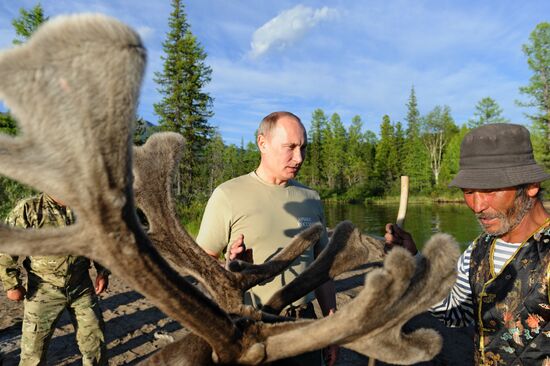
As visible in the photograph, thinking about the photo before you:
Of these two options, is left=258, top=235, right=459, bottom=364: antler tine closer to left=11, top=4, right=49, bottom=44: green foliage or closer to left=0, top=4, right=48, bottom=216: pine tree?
left=0, top=4, right=48, bottom=216: pine tree

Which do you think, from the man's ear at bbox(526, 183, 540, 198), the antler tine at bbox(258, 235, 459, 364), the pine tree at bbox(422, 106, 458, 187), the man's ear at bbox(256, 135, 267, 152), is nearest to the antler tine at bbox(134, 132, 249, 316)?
the antler tine at bbox(258, 235, 459, 364)

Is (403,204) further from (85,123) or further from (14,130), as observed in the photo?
(14,130)

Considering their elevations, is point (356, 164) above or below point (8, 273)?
above

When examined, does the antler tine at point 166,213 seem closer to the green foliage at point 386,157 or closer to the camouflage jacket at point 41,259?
the camouflage jacket at point 41,259

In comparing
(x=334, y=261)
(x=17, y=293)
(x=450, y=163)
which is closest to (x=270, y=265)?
(x=334, y=261)

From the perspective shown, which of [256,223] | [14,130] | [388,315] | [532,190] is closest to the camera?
[388,315]

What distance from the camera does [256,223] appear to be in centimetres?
252

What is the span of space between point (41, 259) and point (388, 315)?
11.1 feet

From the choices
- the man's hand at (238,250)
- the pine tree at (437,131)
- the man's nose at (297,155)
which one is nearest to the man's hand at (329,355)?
the man's hand at (238,250)

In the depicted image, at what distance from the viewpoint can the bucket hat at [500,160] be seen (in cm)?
191

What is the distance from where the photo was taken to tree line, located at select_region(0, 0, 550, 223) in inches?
1189

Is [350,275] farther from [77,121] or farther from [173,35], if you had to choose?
[173,35]

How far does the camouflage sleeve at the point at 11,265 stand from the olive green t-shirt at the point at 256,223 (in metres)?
2.01

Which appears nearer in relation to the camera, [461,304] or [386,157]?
[461,304]
